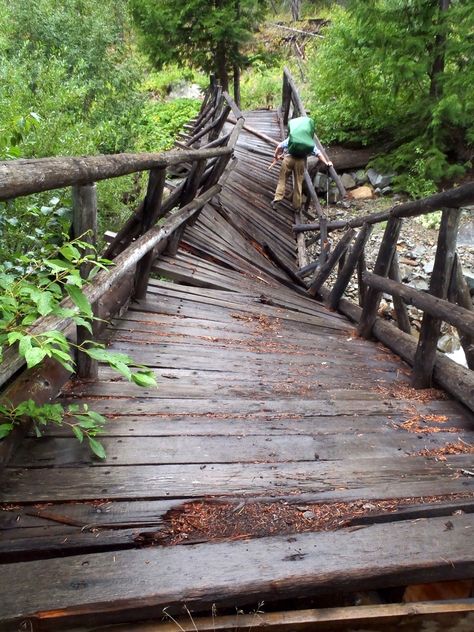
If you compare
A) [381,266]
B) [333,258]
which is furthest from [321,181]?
[381,266]

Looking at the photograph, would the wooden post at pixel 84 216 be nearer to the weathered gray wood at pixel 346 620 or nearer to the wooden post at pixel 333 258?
the weathered gray wood at pixel 346 620

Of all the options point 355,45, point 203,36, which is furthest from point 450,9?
point 203,36

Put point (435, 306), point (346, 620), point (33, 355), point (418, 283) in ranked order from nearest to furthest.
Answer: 1. point (346, 620)
2. point (33, 355)
3. point (435, 306)
4. point (418, 283)

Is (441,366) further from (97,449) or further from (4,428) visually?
(4,428)

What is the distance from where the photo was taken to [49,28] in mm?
12375

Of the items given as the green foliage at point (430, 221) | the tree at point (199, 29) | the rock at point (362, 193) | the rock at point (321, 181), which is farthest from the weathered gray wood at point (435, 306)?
the tree at point (199, 29)

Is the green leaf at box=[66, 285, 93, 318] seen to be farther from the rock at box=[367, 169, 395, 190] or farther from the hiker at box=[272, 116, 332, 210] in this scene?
the rock at box=[367, 169, 395, 190]

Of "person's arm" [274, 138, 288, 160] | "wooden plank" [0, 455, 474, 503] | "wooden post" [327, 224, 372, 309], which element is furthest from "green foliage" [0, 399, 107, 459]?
"person's arm" [274, 138, 288, 160]

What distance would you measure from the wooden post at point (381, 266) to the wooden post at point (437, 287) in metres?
0.93

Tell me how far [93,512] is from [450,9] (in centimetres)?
1243

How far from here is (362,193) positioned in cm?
1300

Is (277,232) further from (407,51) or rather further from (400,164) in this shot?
(407,51)

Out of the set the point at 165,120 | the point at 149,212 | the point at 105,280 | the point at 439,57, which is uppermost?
the point at 439,57

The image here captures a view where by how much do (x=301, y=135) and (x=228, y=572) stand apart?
8.22 metres
